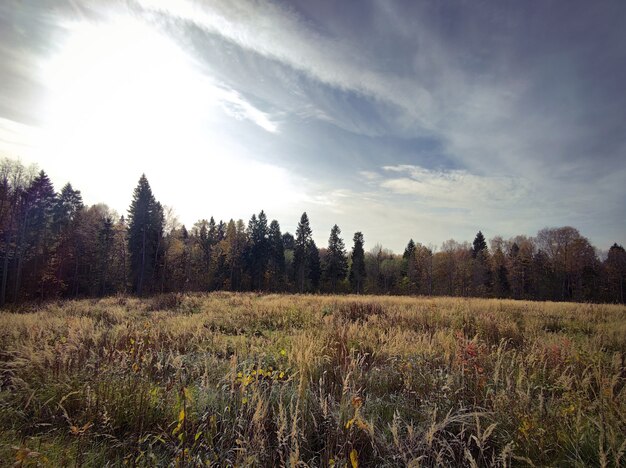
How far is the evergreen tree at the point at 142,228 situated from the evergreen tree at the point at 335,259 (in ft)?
105

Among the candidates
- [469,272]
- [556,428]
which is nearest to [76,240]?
[556,428]

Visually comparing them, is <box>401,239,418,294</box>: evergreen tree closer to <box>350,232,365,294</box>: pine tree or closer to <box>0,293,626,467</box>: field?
<box>350,232,365,294</box>: pine tree

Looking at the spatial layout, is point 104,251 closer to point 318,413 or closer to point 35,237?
point 35,237

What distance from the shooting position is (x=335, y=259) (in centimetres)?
6050

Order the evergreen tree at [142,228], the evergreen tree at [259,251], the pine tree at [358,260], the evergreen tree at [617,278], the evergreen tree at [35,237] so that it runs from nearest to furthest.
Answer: the evergreen tree at [35,237] → the evergreen tree at [142,228] → the evergreen tree at [617,278] → the evergreen tree at [259,251] → the pine tree at [358,260]

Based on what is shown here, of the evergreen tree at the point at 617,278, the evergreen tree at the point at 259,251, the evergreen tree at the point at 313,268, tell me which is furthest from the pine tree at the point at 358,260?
the evergreen tree at the point at 617,278

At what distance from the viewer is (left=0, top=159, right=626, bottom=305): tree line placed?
3372 cm

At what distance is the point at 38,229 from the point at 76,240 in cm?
397

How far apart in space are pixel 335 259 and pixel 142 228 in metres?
35.2

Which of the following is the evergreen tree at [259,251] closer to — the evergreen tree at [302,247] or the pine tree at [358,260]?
the evergreen tree at [302,247]

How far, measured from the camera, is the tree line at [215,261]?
33.7m

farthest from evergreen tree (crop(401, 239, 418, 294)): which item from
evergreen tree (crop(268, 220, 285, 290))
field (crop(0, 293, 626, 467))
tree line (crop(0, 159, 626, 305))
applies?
field (crop(0, 293, 626, 467))

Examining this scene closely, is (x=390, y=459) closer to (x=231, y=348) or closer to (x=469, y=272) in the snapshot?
(x=231, y=348)

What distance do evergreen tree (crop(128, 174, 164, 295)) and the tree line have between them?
0.15m
